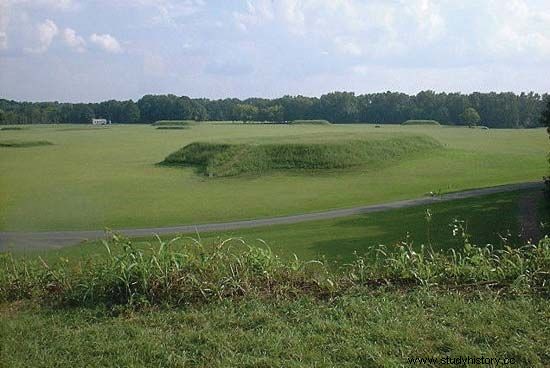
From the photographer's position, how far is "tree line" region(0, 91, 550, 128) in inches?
4350

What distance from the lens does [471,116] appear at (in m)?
106

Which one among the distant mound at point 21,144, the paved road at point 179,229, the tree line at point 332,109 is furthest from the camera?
the tree line at point 332,109

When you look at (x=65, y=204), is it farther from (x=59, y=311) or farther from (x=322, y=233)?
(x=59, y=311)

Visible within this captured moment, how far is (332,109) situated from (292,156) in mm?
85044

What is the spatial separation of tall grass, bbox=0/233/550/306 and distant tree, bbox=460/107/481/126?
105694 mm

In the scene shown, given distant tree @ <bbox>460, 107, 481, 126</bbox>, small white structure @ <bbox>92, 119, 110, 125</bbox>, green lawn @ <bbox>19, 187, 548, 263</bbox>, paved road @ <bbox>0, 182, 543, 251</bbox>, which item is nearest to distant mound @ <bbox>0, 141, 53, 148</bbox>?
paved road @ <bbox>0, 182, 543, 251</bbox>

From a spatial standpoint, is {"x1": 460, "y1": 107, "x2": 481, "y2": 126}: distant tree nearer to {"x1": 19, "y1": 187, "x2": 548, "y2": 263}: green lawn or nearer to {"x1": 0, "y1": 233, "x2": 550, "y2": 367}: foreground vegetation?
{"x1": 19, "y1": 187, "x2": 548, "y2": 263}: green lawn

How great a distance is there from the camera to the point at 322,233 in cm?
2059

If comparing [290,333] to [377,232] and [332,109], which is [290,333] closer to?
[377,232]

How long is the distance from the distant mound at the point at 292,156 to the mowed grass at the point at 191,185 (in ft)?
5.92

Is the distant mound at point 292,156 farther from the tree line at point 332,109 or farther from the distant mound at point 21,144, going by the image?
the tree line at point 332,109

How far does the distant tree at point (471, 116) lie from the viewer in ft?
349

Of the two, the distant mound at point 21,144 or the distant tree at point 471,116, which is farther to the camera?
the distant tree at point 471,116

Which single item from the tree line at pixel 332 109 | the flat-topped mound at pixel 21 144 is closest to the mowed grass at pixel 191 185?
the flat-topped mound at pixel 21 144
